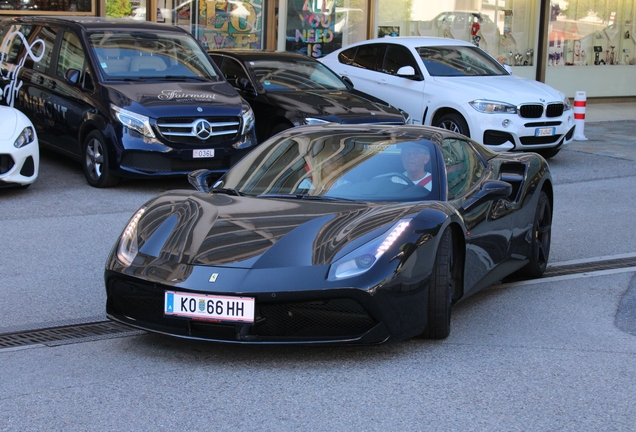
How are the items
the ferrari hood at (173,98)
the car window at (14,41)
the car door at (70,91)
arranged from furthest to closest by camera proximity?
the car window at (14,41) → the car door at (70,91) → the ferrari hood at (173,98)

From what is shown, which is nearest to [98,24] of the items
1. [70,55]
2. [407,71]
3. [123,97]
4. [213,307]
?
[70,55]

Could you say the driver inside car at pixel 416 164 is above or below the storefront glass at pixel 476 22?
below

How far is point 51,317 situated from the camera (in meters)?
5.92

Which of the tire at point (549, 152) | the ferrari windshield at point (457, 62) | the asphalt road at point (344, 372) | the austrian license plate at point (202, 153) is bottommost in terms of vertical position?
the asphalt road at point (344, 372)

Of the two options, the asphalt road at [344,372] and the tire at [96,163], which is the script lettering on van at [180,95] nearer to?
the tire at [96,163]

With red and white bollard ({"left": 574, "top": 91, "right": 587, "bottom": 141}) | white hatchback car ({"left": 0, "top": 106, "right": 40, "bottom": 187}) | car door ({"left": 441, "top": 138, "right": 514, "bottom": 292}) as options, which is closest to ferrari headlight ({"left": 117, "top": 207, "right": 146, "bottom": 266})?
car door ({"left": 441, "top": 138, "right": 514, "bottom": 292})

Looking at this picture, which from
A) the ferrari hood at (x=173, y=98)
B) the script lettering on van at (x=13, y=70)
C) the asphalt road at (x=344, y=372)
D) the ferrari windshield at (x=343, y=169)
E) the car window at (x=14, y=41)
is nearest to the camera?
the asphalt road at (x=344, y=372)

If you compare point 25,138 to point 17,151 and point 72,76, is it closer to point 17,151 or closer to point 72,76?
point 17,151

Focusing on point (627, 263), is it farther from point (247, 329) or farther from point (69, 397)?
point (69, 397)

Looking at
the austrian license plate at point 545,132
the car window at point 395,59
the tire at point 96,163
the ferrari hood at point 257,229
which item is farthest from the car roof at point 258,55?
the ferrari hood at point 257,229

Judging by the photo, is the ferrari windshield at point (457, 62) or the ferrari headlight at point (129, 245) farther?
the ferrari windshield at point (457, 62)

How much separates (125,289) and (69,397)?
81 centimetres

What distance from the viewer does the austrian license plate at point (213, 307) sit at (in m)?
4.76

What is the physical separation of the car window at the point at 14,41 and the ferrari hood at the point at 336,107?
10.5 feet
